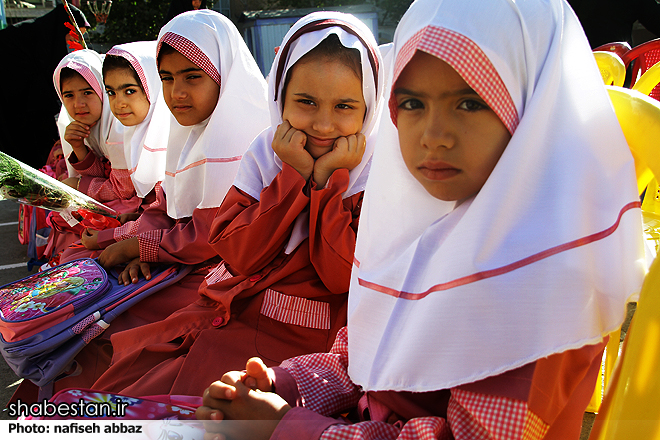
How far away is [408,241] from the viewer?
1164 mm

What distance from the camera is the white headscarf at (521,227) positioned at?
865 mm

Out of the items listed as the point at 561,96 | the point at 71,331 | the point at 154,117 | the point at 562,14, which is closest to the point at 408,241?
the point at 561,96

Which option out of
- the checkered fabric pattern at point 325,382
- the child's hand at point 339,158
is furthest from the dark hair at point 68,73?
the checkered fabric pattern at point 325,382

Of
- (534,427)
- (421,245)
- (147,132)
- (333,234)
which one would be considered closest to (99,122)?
(147,132)

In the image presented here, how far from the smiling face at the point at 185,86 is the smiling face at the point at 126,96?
770mm

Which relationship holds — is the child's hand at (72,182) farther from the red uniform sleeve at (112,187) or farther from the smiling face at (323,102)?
the smiling face at (323,102)

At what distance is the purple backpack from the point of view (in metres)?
1.90

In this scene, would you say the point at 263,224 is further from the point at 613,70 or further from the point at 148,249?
the point at 613,70

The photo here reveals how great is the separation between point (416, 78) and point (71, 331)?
5.58 feet

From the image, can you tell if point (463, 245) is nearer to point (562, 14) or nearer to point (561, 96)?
point (561, 96)

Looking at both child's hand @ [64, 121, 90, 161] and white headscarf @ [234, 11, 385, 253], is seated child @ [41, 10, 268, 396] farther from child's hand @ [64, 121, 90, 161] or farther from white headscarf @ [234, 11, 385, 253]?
child's hand @ [64, 121, 90, 161]

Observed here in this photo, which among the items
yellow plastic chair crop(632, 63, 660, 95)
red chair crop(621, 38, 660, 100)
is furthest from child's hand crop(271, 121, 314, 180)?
red chair crop(621, 38, 660, 100)

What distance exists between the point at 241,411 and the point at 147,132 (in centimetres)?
238

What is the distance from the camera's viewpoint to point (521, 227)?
0.91 metres
